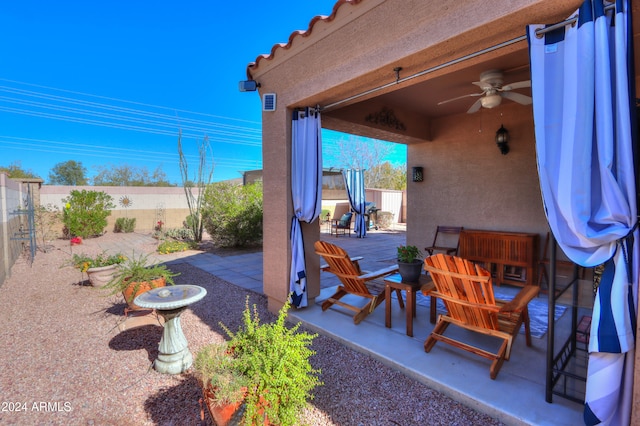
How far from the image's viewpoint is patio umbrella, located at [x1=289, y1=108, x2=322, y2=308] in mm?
3602

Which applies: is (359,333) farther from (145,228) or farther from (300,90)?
(145,228)

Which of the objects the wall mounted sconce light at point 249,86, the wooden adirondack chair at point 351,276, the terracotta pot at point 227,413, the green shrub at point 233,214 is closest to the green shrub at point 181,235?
the green shrub at point 233,214

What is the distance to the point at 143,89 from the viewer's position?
2353 cm

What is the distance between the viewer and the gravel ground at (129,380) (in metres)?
2.02

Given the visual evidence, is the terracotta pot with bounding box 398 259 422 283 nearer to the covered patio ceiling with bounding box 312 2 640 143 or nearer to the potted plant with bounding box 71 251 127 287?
the covered patio ceiling with bounding box 312 2 640 143

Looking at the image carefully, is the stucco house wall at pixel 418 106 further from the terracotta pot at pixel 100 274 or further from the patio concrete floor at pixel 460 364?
the terracotta pot at pixel 100 274

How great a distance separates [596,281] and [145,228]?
13.9 metres

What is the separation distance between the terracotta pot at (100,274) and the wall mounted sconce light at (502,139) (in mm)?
6416

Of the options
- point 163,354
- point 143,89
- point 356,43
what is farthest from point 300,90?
point 143,89

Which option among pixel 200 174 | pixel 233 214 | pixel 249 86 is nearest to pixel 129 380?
pixel 249 86

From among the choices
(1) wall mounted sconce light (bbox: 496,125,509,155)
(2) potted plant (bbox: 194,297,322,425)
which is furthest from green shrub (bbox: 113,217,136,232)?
(1) wall mounted sconce light (bbox: 496,125,509,155)

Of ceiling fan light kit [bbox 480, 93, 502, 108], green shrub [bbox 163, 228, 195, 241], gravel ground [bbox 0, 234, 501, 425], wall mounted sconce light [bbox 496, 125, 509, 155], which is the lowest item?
gravel ground [bbox 0, 234, 501, 425]

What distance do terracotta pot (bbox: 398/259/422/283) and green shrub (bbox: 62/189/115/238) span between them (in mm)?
11193

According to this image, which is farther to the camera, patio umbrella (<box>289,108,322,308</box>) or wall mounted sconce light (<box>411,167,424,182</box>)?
wall mounted sconce light (<box>411,167,424,182</box>)
